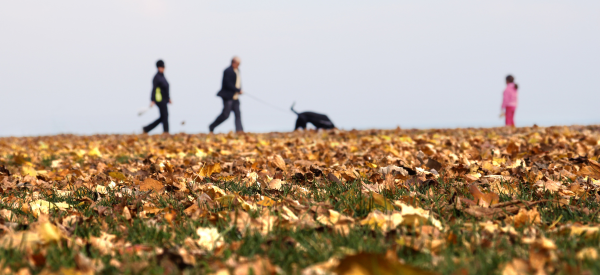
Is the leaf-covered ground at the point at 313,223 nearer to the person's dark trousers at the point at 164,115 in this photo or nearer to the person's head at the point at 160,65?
the person's dark trousers at the point at 164,115

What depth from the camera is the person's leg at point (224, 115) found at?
12.6 meters

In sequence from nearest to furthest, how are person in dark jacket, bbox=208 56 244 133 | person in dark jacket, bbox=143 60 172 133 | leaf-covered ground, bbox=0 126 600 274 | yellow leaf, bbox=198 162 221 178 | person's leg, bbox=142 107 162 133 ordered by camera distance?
leaf-covered ground, bbox=0 126 600 274 → yellow leaf, bbox=198 162 221 178 → person in dark jacket, bbox=208 56 244 133 → person in dark jacket, bbox=143 60 172 133 → person's leg, bbox=142 107 162 133

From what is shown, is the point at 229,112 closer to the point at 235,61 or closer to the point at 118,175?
the point at 235,61

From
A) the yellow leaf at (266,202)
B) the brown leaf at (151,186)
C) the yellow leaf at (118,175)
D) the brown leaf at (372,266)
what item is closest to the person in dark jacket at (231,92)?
the yellow leaf at (118,175)

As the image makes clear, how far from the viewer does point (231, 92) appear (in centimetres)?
1250

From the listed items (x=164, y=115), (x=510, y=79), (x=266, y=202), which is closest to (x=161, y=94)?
(x=164, y=115)

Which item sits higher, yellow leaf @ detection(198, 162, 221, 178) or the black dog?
the black dog

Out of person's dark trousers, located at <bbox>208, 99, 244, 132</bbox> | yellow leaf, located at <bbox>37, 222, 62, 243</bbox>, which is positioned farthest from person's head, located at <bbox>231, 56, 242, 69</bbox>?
yellow leaf, located at <bbox>37, 222, 62, 243</bbox>

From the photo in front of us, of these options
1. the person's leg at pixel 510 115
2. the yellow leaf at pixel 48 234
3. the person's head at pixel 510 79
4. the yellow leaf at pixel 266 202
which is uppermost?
the person's head at pixel 510 79

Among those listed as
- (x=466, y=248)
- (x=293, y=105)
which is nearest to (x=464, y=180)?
(x=466, y=248)

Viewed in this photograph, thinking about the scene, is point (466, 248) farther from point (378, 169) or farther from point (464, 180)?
point (378, 169)

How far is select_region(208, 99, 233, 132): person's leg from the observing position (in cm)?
1262

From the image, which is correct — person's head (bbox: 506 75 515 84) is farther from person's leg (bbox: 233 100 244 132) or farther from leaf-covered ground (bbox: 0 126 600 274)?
leaf-covered ground (bbox: 0 126 600 274)

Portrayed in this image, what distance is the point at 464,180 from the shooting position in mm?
3223
